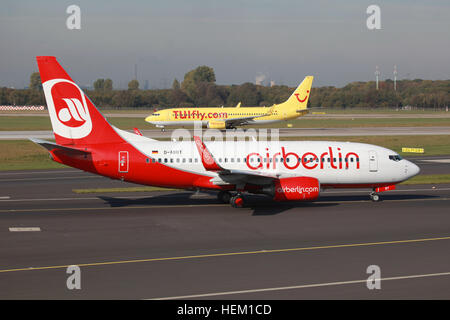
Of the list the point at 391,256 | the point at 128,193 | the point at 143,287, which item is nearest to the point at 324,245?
the point at 391,256

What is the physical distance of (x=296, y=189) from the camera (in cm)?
3111

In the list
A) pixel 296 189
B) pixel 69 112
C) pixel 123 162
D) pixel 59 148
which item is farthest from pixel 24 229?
pixel 296 189

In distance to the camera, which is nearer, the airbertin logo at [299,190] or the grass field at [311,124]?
the airbertin logo at [299,190]

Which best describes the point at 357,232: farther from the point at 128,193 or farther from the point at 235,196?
the point at 128,193

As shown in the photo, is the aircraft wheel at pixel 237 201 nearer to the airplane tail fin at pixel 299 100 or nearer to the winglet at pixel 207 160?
the winglet at pixel 207 160

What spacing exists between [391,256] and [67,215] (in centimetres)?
1756

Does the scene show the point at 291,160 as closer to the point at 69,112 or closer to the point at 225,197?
the point at 225,197

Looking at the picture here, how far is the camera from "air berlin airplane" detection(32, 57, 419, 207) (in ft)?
104

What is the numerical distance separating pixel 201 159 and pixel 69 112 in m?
8.11

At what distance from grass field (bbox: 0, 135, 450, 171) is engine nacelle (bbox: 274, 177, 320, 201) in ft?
100

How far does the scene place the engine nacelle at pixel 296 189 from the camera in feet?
102

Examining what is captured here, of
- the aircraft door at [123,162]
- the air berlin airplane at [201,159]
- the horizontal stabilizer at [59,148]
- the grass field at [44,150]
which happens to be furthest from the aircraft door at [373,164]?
the grass field at [44,150]

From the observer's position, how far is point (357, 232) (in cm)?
2652

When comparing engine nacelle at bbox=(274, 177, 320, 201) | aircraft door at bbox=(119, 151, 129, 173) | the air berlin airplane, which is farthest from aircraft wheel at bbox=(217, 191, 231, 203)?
aircraft door at bbox=(119, 151, 129, 173)
